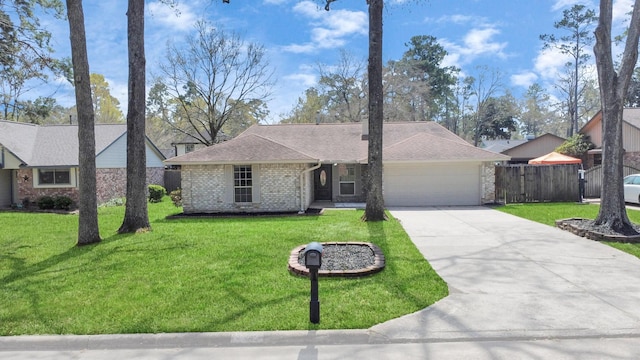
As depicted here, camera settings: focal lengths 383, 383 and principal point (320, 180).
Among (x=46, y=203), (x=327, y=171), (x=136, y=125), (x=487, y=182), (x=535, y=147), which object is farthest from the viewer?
(x=535, y=147)

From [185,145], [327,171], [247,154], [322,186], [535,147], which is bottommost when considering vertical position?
[322,186]

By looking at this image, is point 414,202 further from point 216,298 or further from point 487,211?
point 216,298

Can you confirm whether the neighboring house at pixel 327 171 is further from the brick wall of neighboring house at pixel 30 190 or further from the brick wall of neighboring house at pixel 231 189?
the brick wall of neighboring house at pixel 30 190

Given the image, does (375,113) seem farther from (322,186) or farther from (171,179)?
(171,179)

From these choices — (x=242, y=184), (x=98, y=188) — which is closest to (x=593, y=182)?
(x=242, y=184)

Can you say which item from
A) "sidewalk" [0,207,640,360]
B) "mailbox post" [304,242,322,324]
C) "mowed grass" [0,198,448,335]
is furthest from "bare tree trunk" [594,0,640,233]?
"mailbox post" [304,242,322,324]

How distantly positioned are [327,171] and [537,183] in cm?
962

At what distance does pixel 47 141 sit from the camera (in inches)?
798

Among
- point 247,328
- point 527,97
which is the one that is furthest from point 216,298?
point 527,97

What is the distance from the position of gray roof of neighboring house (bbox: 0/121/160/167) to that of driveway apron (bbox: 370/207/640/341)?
57.3 ft

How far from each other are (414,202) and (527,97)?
167ft

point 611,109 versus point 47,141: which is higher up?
point 47,141

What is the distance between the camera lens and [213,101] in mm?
→ 29578

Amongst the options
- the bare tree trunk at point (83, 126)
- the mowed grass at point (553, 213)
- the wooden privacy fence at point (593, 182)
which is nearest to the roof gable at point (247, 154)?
the bare tree trunk at point (83, 126)
